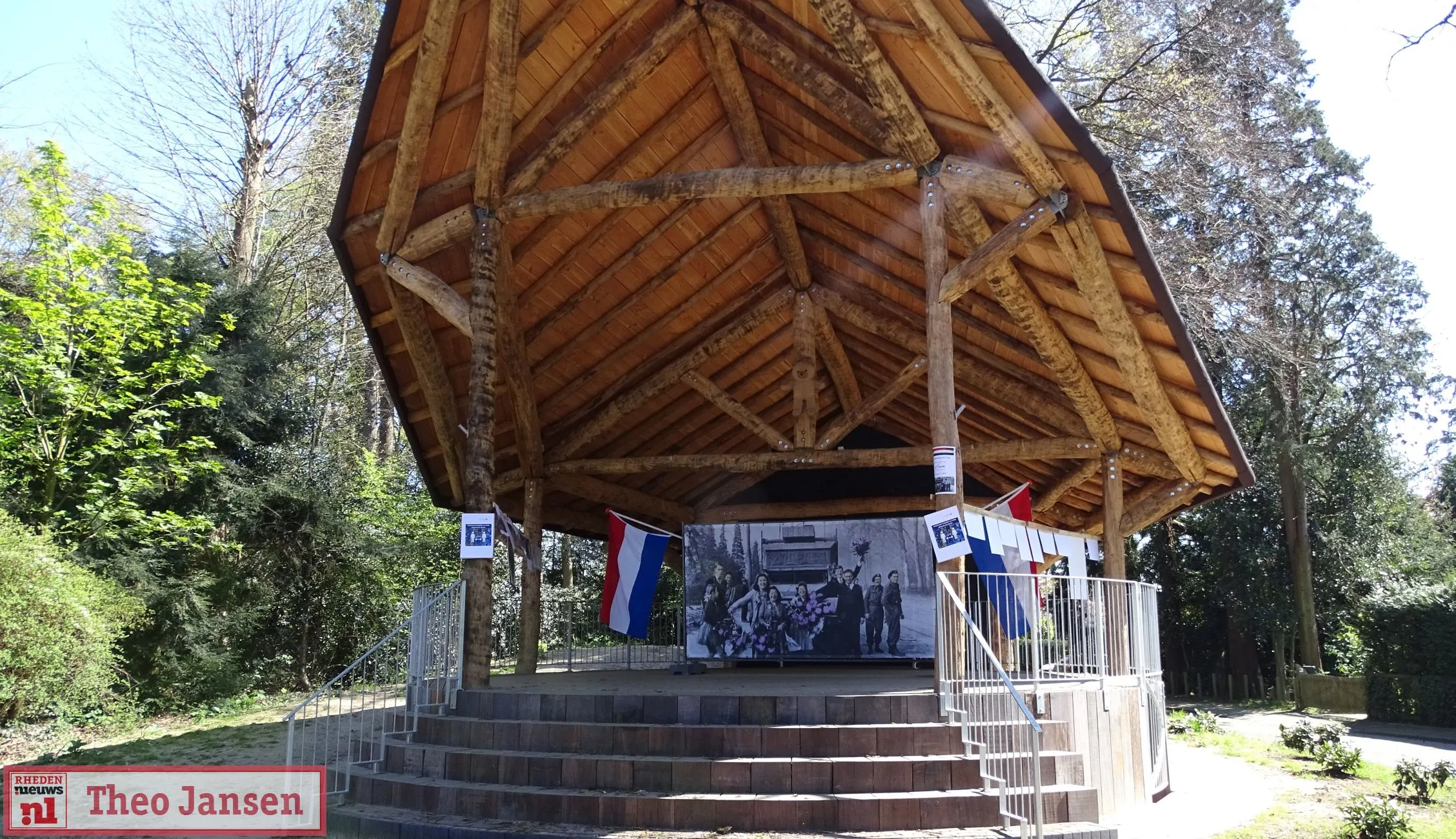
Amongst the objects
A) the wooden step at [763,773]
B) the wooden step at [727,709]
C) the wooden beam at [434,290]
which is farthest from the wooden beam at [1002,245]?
the wooden beam at [434,290]

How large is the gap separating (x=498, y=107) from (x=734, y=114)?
2568 mm

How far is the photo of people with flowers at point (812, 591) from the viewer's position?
1302 centimetres

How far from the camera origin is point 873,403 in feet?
41.0

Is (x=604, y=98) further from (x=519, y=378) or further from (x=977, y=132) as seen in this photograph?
(x=519, y=378)

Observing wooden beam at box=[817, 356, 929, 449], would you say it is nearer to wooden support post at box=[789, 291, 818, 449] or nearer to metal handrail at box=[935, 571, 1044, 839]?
wooden support post at box=[789, 291, 818, 449]

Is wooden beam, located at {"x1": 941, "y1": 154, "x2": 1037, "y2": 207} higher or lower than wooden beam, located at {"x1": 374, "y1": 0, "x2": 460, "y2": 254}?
below

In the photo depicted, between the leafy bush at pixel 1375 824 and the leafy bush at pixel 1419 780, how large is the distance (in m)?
2.88

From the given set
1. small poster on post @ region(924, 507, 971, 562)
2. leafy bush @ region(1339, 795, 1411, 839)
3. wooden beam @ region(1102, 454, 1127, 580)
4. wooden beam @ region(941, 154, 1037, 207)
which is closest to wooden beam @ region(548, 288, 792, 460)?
wooden beam @ region(1102, 454, 1127, 580)

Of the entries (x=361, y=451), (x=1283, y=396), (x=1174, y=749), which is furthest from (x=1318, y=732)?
(x=361, y=451)

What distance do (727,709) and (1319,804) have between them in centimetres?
571

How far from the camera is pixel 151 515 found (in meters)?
14.0

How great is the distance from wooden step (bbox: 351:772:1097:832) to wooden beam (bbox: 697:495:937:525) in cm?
863

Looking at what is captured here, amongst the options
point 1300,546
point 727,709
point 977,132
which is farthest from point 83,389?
point 1300,546

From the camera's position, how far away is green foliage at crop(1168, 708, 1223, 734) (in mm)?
15570
